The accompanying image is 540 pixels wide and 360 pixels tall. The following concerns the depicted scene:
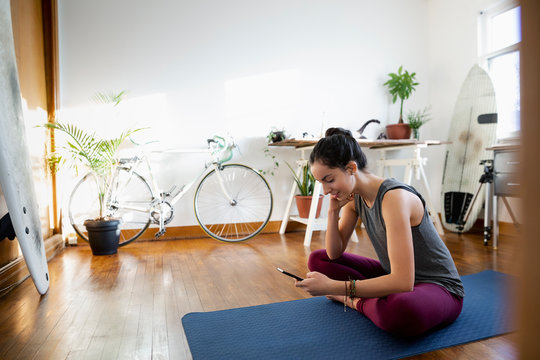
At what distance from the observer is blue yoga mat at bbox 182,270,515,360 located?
1.26 meters

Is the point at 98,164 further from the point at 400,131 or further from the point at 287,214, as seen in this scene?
the point at 400,131

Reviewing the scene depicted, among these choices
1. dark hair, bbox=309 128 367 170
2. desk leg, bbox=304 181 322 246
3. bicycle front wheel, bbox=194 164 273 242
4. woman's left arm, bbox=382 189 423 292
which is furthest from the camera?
bicycle front wheel, bbox=194 164 273 242

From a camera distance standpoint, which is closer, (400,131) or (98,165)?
(98,165)

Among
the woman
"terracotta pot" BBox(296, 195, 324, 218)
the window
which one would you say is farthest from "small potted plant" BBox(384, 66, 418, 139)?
the woman

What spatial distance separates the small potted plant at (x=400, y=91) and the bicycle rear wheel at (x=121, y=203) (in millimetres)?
2348

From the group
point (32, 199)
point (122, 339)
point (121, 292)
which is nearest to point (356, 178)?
point (122, 339)

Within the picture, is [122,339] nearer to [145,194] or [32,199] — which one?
[32,199]

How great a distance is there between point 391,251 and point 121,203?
2.66 metres

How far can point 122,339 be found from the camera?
54.6 inches

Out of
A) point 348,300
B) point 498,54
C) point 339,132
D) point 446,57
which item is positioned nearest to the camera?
point 339,132

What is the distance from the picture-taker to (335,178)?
135 centimetres

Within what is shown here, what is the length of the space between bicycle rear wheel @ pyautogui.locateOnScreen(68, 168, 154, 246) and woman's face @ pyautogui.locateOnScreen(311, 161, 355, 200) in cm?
217

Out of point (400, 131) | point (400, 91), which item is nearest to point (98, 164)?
point (400, 131)

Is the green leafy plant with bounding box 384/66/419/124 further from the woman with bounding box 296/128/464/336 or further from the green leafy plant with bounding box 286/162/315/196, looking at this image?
the woman with bounding box 296/128/464/336
